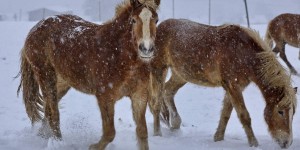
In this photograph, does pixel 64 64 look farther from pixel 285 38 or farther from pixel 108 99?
pixel 285 38

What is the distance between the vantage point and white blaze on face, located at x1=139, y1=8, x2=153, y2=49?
12.5 feet

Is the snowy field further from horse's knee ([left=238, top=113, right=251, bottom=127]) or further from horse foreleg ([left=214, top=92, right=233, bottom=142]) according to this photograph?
horse's knee ([left=238, top=113, right=251, bottom=127])

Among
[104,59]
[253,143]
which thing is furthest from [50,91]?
[253,143]

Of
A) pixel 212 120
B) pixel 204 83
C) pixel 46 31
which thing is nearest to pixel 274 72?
pixel 204 83

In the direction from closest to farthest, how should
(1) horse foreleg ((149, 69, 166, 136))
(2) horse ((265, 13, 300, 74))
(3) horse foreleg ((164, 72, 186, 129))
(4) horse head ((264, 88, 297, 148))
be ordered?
1. (4) horse head ((264, 88, 297, 148))
2. (1) horse foreleg ((149, 69, 166, 136))
3. (3) horse foreleg ((164, 72, 186, 129))
4. (2) horse ((265, 13, 300, 74))

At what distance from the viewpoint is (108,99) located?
438cm

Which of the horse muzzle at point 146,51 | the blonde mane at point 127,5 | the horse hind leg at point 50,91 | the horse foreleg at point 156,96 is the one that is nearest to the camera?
the horse muzzle at point 146,51

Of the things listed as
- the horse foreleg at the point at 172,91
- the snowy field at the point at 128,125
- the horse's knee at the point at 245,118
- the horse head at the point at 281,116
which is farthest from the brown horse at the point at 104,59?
the horse foreleg at the point at 172,91

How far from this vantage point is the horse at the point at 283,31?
1272 centimetres

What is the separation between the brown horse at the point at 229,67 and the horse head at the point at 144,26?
5.93 feet

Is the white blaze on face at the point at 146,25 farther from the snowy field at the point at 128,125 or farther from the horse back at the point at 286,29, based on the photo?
the horse back at the point at 286,29

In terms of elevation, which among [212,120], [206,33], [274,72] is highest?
[206,33]

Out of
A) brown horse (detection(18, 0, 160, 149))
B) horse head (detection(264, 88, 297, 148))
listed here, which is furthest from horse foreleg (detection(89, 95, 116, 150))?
horse head (detection(264, 88, 297, 148))

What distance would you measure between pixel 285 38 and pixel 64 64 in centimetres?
968
